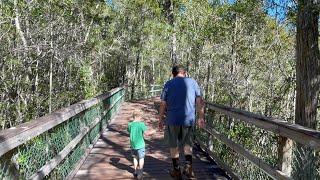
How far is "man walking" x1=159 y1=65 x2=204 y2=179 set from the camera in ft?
21.3

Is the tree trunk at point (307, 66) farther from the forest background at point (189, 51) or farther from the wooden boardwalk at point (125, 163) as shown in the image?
the wooden boardwalk at point (125, 163)

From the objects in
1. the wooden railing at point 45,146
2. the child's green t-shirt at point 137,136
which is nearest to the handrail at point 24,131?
the wooden railing at point 45,146

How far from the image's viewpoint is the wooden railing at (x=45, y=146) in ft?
11.8

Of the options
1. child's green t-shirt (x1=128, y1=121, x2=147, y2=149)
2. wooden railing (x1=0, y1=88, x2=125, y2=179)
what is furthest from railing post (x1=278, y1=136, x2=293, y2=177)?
child's green t-shirt (x1=128, y1=121, x2=147, y2=149)

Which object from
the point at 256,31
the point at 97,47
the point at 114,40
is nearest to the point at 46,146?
the point at 256,31

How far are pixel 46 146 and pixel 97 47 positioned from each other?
22805mm

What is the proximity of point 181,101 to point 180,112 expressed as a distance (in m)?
0.16

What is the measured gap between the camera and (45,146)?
5.48 m

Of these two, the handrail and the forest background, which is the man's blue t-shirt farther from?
the handrail

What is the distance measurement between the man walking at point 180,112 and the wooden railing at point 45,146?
52.5 inches

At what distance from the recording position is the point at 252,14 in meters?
17.5

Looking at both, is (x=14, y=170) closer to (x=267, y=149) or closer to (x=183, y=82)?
(x=183, y=82)

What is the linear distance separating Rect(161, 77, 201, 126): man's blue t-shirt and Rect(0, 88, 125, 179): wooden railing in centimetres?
136

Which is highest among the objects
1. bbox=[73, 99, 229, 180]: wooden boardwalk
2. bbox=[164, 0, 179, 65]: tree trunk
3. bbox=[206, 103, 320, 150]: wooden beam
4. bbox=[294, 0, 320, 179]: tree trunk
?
bbox=[164, 0, 179, 65]: tree trunk
